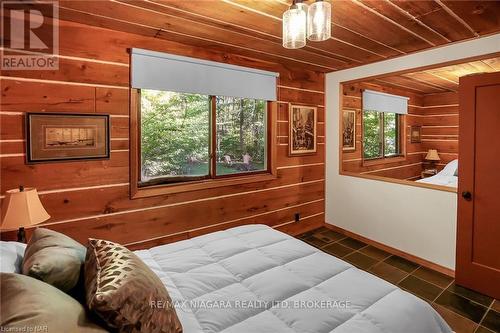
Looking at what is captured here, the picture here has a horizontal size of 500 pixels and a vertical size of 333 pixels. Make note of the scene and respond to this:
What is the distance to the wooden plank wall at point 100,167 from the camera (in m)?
2.14

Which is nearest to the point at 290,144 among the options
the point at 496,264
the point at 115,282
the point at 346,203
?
the point at 346,203

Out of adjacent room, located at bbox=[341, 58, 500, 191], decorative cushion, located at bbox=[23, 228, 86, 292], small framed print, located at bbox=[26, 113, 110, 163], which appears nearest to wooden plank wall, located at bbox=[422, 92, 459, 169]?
adjacent room, located at bbox=[341, 58, 500, 191]

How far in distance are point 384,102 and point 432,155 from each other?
137 centimetres

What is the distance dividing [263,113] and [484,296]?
2900mm

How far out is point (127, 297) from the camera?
101 centimetres

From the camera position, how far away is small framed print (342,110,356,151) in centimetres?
426

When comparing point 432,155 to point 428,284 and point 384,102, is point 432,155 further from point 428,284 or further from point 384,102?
point 428,284

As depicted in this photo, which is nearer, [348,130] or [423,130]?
[348,130]

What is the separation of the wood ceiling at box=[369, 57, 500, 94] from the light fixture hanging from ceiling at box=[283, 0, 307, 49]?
226 cm

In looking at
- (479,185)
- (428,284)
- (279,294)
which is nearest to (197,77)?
(279,294)

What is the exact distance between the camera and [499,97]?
7.96 ft

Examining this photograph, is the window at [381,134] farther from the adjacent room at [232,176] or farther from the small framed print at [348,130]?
the adjacent room at [232,176]

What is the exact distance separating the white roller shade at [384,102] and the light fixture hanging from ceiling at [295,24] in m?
3.30

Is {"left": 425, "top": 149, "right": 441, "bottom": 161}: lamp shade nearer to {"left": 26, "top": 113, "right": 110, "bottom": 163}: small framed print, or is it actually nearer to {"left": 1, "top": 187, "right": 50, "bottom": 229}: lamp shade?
{"left": 26, "top": 113, "right": 110, "bottom": 163}: small framed print
